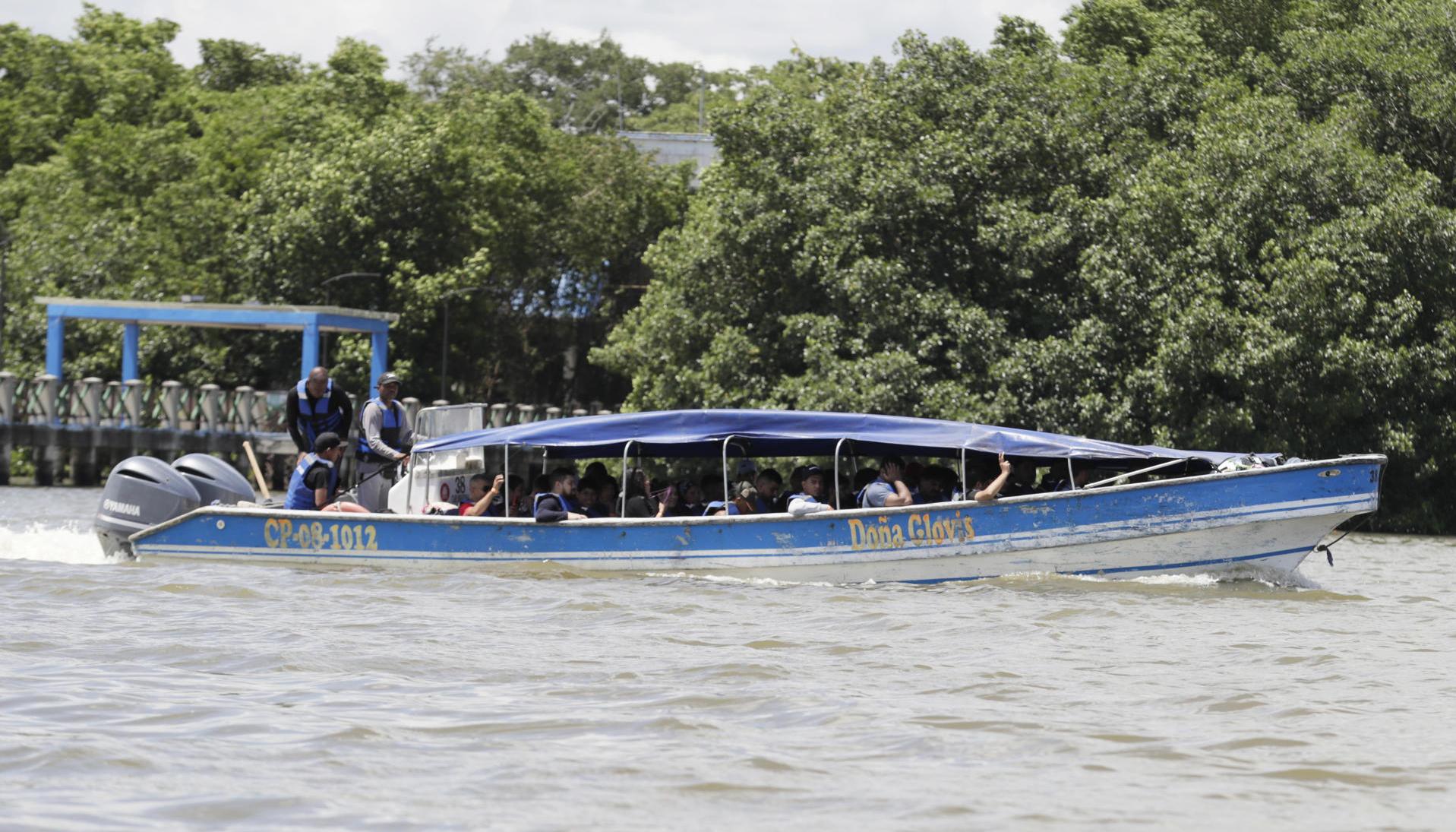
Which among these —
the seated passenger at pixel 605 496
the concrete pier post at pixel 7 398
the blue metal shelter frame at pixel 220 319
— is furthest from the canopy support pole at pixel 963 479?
the concrete pier post at pixel 7 398

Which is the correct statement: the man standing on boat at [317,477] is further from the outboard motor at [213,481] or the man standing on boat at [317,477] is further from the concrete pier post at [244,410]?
the concrete pier post at [244,410]

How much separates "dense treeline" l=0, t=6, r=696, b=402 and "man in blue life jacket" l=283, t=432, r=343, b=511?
3001cm

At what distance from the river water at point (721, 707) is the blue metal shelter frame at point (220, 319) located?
25.3 m

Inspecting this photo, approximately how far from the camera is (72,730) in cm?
841

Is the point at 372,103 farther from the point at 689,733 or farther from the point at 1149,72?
the point at 689,733

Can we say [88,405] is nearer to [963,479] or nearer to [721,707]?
[963,479]

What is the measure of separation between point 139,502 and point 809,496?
6510 mm

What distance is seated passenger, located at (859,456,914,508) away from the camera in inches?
621

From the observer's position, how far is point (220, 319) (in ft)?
134

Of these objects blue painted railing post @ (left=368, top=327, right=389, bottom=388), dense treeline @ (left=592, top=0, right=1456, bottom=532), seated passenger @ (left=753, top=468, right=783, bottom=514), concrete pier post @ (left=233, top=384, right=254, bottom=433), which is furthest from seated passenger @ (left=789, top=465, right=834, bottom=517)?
concrete pier post @ (left=233, top=384, right=254, bottom=433)

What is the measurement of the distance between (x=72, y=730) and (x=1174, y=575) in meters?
9.91

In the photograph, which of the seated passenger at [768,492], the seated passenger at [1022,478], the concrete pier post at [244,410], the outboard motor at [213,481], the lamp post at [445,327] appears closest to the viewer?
the seated passenger at [1022,478]

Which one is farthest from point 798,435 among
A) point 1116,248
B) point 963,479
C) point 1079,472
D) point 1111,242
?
point 1111,242

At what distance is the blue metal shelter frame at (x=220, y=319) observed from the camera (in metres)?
40.2
